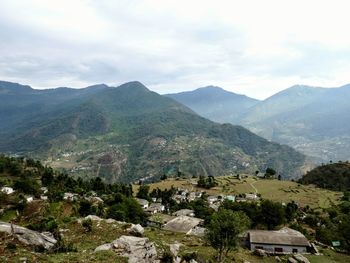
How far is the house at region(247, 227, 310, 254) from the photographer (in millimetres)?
53156

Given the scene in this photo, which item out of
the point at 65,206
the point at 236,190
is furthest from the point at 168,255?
the point at 236,190

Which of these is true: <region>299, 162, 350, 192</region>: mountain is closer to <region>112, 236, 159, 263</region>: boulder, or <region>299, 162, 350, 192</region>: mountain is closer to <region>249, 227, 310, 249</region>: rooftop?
<region>249, 227, 310, 249</region>: rooftop

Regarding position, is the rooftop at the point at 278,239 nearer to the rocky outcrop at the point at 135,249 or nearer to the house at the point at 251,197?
the rocky outcrop at the point at 135,249

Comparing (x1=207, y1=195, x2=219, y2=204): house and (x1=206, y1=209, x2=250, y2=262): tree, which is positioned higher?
(x1=206, y1=209, x2=250, y2=262): tree

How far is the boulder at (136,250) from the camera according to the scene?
3074 centimetres

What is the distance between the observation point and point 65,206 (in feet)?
249

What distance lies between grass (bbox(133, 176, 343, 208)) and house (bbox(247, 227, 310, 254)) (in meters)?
73.7

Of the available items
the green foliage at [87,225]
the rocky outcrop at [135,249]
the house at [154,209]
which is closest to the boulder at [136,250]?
the rocky outcrop at [135,249]

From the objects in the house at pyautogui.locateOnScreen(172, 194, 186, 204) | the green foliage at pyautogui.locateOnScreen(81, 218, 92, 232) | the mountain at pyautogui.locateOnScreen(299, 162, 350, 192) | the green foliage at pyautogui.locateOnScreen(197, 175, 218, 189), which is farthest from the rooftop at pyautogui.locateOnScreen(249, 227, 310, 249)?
the mountain at pyautogui.locateOnScreen(299, 162, 350, 192)

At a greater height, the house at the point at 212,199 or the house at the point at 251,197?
the house at the point at 251,197

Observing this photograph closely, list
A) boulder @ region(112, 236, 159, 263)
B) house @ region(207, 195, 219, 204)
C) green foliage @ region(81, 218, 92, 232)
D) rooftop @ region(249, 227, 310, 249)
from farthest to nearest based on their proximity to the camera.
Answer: house @ region(207, 195, 219, 204) → rooftop @ region(249, 227, 310, 249) → green foliage @ region(81, 218, 92, 232) → boulder @ region(112, 236, 159, 263)

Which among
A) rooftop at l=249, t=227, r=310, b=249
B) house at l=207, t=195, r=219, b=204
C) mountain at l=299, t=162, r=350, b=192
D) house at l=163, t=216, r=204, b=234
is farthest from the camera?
mountain at l=299, t=162, r=350, b=192

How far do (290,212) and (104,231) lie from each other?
70465 mm

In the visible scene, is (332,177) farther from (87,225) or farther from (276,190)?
(87,225)
